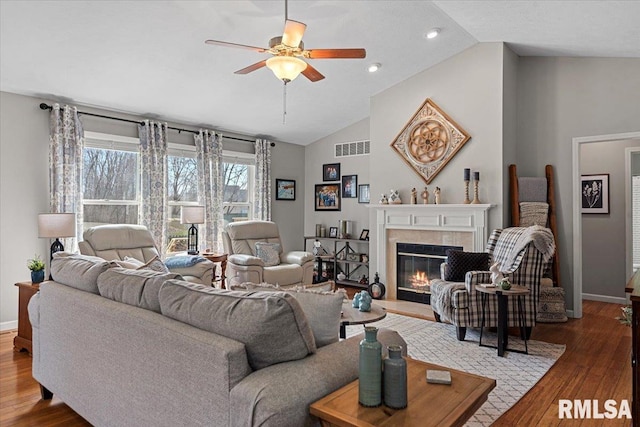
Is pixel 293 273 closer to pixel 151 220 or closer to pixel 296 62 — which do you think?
pixel 151 220

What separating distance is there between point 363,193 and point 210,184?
2.48 meters

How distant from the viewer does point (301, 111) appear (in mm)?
6148

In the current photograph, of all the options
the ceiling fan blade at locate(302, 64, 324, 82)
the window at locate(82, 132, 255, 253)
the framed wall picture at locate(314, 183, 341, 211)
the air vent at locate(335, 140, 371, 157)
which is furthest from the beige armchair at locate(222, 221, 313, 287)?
the ceiling fan blade at locate(302, 64, 324, 82)

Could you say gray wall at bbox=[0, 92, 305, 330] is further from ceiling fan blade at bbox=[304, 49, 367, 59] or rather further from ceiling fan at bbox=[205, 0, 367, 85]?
ceiling fan blade at bbox=[304, 49, 367, 59]

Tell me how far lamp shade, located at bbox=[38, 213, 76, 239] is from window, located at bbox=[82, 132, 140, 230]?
919mm

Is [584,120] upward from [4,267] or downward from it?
upward

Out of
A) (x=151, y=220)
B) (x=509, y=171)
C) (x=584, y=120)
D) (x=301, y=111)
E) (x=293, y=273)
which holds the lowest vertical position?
(x=293, y=273)

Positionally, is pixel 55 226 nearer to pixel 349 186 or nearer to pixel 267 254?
pixel 267 254

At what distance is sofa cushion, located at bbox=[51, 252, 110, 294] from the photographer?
92.6 inches

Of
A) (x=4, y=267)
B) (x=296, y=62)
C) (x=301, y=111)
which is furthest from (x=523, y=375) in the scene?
(x=4, y=267)

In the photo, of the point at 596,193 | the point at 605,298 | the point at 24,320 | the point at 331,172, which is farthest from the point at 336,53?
the point at 605,298

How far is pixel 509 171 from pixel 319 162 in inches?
138

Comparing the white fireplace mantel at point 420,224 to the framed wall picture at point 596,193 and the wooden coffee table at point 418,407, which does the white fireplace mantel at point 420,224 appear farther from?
the wooden coffee table at point 418,407

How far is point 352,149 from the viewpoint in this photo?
23.1ft
